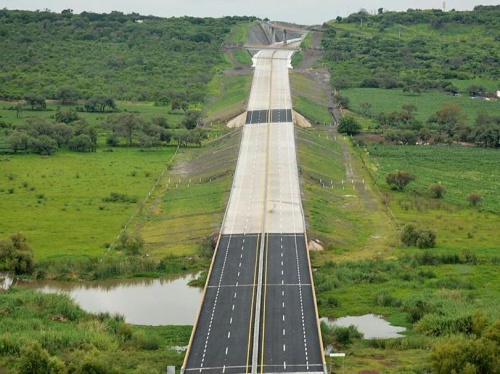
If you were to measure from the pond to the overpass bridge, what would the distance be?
2.90 m

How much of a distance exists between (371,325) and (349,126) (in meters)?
79.7

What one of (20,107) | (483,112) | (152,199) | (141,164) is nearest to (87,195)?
(152,199)

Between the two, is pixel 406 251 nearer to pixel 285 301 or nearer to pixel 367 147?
pixel 285 301

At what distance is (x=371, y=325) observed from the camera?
A: 3022 inches

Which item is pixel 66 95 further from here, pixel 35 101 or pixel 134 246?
pixel 134 246

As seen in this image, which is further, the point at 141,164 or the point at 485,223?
the point at 141,164

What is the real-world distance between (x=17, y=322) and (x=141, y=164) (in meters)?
61.2

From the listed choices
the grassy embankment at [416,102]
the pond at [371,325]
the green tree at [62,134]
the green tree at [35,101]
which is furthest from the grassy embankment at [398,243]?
the green tree at [35,101]

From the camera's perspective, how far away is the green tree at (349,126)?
505 ft

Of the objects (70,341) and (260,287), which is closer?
(70,341)

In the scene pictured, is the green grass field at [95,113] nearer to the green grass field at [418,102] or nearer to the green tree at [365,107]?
the green tree at [365,107]

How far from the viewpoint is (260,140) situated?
138250 millimetres

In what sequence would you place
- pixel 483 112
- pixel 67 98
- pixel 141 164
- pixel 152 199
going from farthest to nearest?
pixel 67 98
pixel 483 112
pixel 141 164
pixel 152 199

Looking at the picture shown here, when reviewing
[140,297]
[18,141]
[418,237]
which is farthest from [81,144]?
[140,297]
